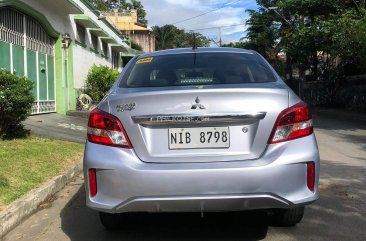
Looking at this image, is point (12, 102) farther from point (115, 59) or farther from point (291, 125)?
point (115, 59)

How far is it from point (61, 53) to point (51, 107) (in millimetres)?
2098

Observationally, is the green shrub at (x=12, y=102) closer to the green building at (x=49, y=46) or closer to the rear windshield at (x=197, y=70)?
the green building at (x=49, y=46)

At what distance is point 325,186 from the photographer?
6750 millimetres

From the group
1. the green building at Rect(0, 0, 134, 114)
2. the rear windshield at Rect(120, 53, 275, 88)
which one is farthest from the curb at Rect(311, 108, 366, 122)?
the rear windshield at Rect(120, 53, 275, 88)

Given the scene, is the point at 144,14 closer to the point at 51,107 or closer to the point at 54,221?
the point at 51,107

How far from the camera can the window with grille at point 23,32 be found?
42.9 feet

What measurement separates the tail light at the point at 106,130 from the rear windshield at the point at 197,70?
1.82 ft

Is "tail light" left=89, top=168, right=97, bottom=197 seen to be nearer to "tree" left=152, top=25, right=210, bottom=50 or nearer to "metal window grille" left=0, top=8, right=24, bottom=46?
"metal window grille" left=0, top=8, right=24, bottom=46

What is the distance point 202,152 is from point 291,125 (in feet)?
2.45

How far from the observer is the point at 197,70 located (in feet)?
15.9

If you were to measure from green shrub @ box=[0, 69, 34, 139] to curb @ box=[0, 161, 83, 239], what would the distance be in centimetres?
227

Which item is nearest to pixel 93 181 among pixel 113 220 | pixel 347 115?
pixel 113 220

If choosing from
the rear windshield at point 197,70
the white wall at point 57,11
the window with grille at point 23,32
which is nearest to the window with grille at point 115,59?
the white wall at point 57,11

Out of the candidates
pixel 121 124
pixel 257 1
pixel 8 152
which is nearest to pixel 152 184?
pixel 121 124
